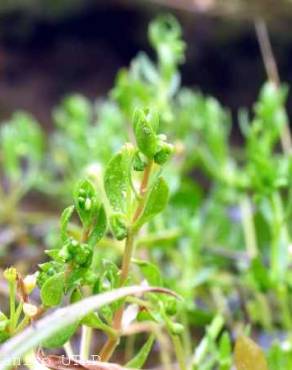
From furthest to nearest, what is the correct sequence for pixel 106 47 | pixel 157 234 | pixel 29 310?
pixel 106 47 < pixel 157 234 < pixel 29 310

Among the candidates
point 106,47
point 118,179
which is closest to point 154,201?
point 118,179

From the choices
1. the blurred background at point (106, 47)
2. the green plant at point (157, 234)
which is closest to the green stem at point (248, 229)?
the green plant at point (157, 234)

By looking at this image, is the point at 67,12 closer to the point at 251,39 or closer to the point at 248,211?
the point at 251,39

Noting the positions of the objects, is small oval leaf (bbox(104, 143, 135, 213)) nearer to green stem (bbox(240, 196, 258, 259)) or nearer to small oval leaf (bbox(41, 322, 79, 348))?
small oval leaf (bbox(41, 322, 79, 348))

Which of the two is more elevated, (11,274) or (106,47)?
(106,47)

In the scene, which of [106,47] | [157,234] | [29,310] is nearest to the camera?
[29,310]

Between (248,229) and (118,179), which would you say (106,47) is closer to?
(248,229)

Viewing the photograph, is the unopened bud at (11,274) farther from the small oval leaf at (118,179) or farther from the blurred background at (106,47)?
the blurred background at (106,47)

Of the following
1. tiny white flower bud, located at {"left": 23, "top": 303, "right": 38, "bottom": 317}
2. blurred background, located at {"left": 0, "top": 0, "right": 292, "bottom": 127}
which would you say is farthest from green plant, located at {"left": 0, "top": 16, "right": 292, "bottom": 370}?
blurred background, located at {"left": 0, "top": 0, "right": 292, "bottom": 127}
